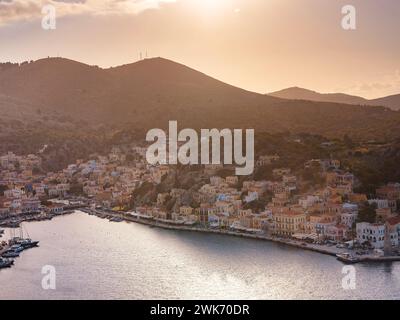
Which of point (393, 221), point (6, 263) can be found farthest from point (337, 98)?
point (6, 263)

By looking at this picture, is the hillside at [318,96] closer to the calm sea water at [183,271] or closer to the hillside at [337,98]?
the hillside at [337,98]

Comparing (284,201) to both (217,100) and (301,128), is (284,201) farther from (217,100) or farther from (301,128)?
(217,100)

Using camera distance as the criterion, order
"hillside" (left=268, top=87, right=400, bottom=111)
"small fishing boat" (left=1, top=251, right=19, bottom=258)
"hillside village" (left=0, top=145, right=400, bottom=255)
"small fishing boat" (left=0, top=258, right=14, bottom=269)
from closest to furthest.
A: "small fishing boat" (left=0, top=258, right=14, bottom=269) < "small fishing boat" (left=1, top=251, right=19, bottom=258) < "hillside village" (left=0, top=145, right=400, bottom=255) < "hillside" (left=268, top=87, right=400, bottom=111)

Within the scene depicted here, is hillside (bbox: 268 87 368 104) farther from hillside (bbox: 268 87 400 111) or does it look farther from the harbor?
the harbor

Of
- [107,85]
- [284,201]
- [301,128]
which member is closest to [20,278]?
[284,201]

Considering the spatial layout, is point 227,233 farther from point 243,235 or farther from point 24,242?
point 24,242

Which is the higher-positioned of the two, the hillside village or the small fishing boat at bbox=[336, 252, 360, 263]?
the hillside village

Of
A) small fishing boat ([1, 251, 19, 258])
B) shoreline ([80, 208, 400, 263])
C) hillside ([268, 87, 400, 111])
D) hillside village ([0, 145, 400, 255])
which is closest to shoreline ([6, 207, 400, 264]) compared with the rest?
shoreline ([80, 208, 400, 263])
